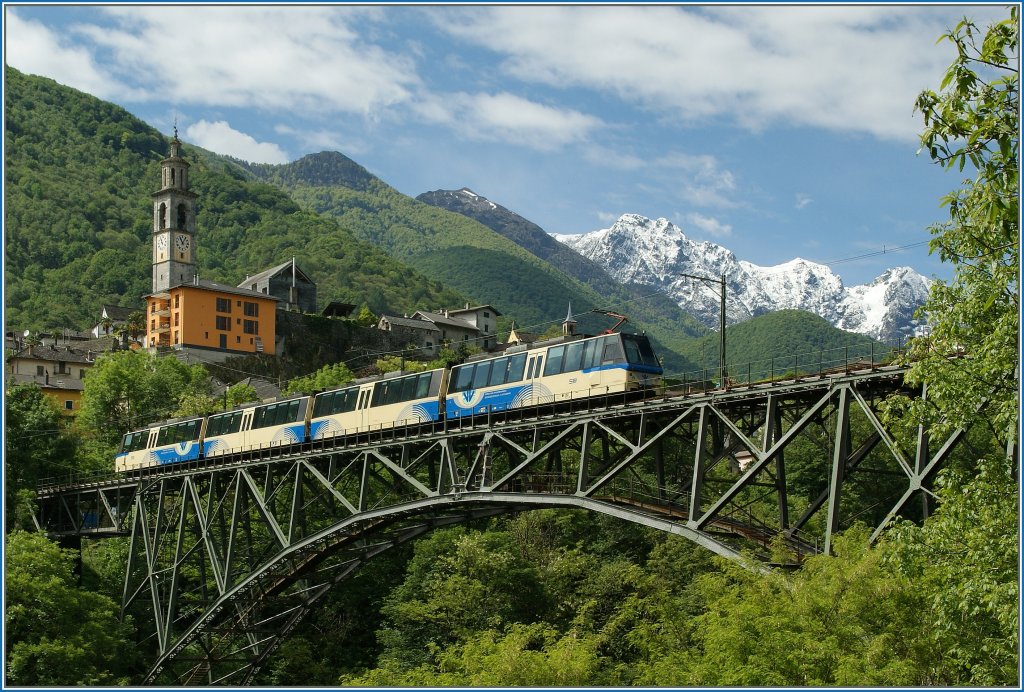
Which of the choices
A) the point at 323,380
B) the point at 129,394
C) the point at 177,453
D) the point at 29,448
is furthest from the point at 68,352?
the point at 177,453

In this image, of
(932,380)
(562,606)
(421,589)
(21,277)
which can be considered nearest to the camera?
(932,380)

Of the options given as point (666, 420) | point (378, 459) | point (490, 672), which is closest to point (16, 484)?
point (378, 459)

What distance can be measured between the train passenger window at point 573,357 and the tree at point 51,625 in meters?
22.3

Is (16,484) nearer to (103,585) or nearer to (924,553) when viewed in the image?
(103,585)

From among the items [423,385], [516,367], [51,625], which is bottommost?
[51,625]

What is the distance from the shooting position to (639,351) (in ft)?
125

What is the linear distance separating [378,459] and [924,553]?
25922 millimetres

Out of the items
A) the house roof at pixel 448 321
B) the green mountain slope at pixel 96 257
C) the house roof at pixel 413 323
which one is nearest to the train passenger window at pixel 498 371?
the house roof at pixel 413 323

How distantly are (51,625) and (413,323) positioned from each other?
302ft

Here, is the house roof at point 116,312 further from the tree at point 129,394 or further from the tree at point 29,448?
the tree at point 29,448

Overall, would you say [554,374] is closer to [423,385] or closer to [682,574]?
[423,385]

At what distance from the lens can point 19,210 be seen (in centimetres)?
17538

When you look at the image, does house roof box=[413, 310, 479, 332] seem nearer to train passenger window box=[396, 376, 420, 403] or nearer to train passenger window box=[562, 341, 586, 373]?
train passenger window box=[396, 376, 420, 403]

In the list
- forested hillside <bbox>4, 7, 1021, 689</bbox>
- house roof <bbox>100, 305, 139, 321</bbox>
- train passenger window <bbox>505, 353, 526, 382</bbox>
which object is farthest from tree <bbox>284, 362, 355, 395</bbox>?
train passenger window <bbox>505, 353, 526, 382</bbox>
